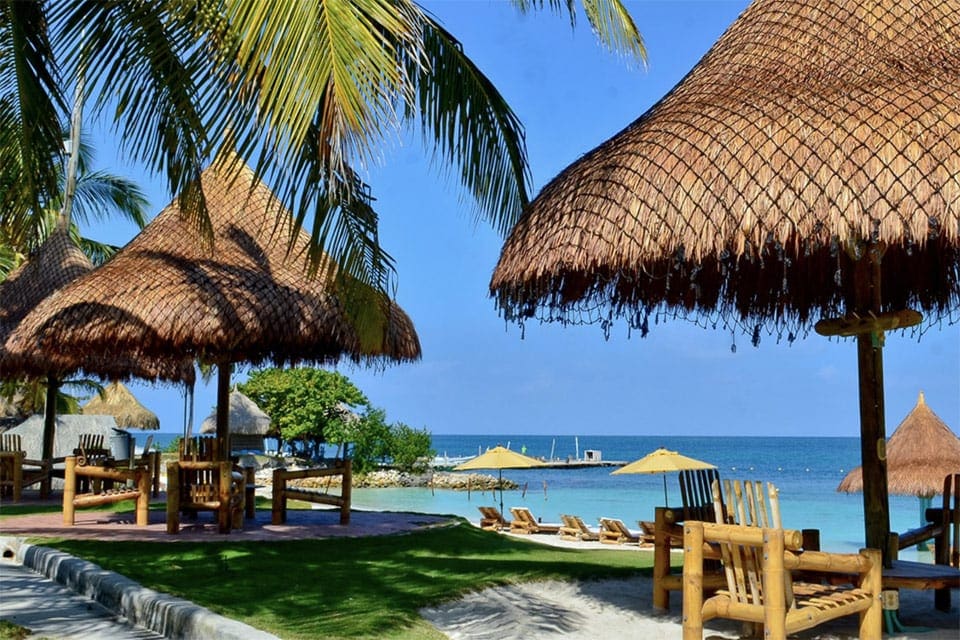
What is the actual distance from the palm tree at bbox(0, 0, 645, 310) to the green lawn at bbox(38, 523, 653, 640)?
2077mm

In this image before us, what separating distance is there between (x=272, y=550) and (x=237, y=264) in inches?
119

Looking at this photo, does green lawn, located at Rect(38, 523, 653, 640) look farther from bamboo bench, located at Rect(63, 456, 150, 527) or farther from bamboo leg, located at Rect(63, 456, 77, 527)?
bamboo leg, located at Rect(63, 456, 77, 527)

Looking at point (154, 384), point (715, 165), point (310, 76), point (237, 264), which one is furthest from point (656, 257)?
point (154, 384)

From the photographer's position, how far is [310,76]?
16.6 ft

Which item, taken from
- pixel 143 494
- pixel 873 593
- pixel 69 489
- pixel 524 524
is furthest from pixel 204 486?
pixel 524 524

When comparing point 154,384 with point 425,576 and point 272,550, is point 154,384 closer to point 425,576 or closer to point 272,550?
point 272,550

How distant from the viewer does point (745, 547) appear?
5168 millimetres

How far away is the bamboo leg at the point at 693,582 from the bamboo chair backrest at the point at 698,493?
1.31m

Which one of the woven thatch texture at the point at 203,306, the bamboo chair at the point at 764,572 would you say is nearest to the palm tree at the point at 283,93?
the woven thatch texture at the point at 203,306

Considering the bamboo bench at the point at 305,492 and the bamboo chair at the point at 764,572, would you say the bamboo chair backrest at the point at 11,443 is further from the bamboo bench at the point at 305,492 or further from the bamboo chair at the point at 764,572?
the bamboo chair at the point at 764,572

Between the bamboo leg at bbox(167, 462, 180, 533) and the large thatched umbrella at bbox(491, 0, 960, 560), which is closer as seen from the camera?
the large thatched umbrella at bbox(491, 0, 960, 560)

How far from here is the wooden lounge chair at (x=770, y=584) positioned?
494cm

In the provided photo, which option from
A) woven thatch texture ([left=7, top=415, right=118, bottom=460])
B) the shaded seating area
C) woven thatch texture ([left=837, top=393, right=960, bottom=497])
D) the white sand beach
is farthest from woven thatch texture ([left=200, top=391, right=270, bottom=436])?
the white sand beach

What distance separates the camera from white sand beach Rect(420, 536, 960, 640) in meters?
5.92
